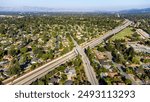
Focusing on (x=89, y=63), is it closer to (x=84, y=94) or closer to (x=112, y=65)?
(x=112, y=65)

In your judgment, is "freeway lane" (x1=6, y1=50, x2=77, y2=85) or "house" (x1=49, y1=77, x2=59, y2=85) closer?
"house" (x1=49, y1=77, x2=59, y2=85)

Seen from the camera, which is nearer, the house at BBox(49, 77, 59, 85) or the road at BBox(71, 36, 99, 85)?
the house at BBox(49, 77, 59, 85)

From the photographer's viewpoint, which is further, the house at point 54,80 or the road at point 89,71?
the road at point 89,71

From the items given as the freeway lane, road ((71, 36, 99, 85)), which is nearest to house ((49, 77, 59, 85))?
the freeway lane

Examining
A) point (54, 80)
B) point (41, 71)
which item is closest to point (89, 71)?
point (54, 80)

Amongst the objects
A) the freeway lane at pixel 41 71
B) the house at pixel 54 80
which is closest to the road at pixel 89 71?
the freeway lane at pixel 41 71

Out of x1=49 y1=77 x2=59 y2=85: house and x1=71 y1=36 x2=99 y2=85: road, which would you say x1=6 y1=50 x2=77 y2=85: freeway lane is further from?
x1=71 y1=36 x2=99 y2=85: road

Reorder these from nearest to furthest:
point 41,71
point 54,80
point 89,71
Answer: point 54,80 < point 89,71 < point 41,71

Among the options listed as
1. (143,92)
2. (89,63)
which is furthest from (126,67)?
(143,92)

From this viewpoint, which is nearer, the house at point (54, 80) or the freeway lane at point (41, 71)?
the house at point (54, 80)

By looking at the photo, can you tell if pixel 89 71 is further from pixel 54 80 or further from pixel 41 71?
pixel 41 71

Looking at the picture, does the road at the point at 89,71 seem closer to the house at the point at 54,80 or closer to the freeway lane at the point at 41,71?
the freeway lane at the point at 41,71
